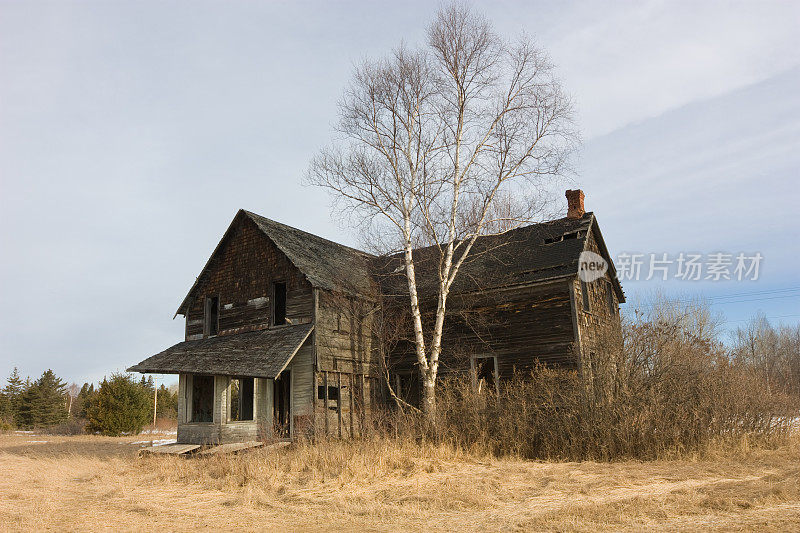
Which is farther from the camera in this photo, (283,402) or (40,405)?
(40,405)

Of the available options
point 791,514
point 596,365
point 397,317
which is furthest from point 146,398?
point 791,514

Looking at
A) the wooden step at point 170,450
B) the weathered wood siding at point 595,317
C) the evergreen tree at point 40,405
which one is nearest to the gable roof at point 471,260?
the weathered wood siding at point 595,317

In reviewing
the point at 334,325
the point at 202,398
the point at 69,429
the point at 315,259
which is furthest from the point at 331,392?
the point at 69,429

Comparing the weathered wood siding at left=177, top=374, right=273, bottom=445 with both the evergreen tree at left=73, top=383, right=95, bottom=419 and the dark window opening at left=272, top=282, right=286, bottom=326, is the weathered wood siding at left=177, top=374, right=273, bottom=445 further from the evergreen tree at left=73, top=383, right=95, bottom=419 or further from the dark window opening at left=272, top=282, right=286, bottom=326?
the evergreen tree at left=73, top=383, right=95, bottom=419

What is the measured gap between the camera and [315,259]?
20.9 metres

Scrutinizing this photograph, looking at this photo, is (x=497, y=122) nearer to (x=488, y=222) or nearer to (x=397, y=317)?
(x=488, y=222)

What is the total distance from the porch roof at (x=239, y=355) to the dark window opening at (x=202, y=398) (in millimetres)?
1250

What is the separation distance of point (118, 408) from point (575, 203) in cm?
2498

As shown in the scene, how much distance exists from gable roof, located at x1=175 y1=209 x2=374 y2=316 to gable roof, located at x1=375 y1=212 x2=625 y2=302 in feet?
4.21

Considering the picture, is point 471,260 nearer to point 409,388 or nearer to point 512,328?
point 512,328

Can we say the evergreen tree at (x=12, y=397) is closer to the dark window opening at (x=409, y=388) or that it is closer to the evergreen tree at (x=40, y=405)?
the evergreen tree at (x=40, y=405)

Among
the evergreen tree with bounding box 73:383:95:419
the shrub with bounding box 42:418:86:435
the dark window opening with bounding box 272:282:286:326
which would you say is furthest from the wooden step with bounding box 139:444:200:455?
the shrub with bounding box 42:418:86:435

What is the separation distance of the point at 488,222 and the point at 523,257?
8.88 feet

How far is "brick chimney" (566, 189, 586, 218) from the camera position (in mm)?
21891
